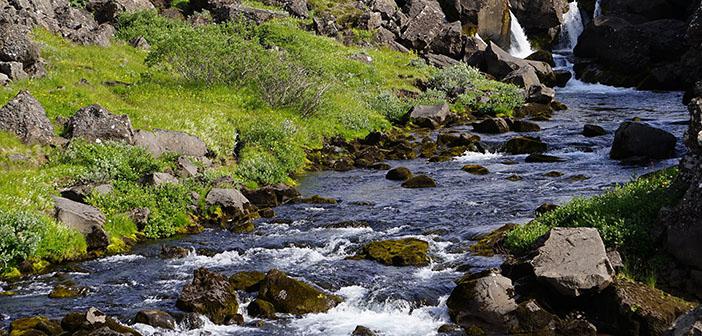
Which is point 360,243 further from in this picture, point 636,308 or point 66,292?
point 636,308

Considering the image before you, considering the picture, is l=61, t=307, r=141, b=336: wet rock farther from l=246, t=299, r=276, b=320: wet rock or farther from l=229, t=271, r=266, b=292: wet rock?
l=229, t=271, r=266, b=292: wet rock

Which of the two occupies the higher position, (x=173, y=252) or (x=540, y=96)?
(x=540, y=96)

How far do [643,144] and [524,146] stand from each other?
6.01 m

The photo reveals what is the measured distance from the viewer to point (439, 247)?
19.6 meters

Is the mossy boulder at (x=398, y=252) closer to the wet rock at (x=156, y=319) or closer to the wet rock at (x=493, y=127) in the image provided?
the wet rock at (x=156, y=319)

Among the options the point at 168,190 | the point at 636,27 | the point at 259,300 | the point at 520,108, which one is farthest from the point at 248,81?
the point at 636,27

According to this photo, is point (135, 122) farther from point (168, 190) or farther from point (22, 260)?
point (22, 260)

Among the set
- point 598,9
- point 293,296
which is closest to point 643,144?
point 293,296

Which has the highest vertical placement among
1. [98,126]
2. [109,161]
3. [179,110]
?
[98,126]

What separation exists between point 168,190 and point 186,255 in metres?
4.09

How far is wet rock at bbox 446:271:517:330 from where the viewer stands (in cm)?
1442

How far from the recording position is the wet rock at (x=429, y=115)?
4306 centimetres

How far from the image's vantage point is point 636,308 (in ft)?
45.0

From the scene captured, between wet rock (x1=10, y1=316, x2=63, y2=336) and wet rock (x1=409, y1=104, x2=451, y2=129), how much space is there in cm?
3120
